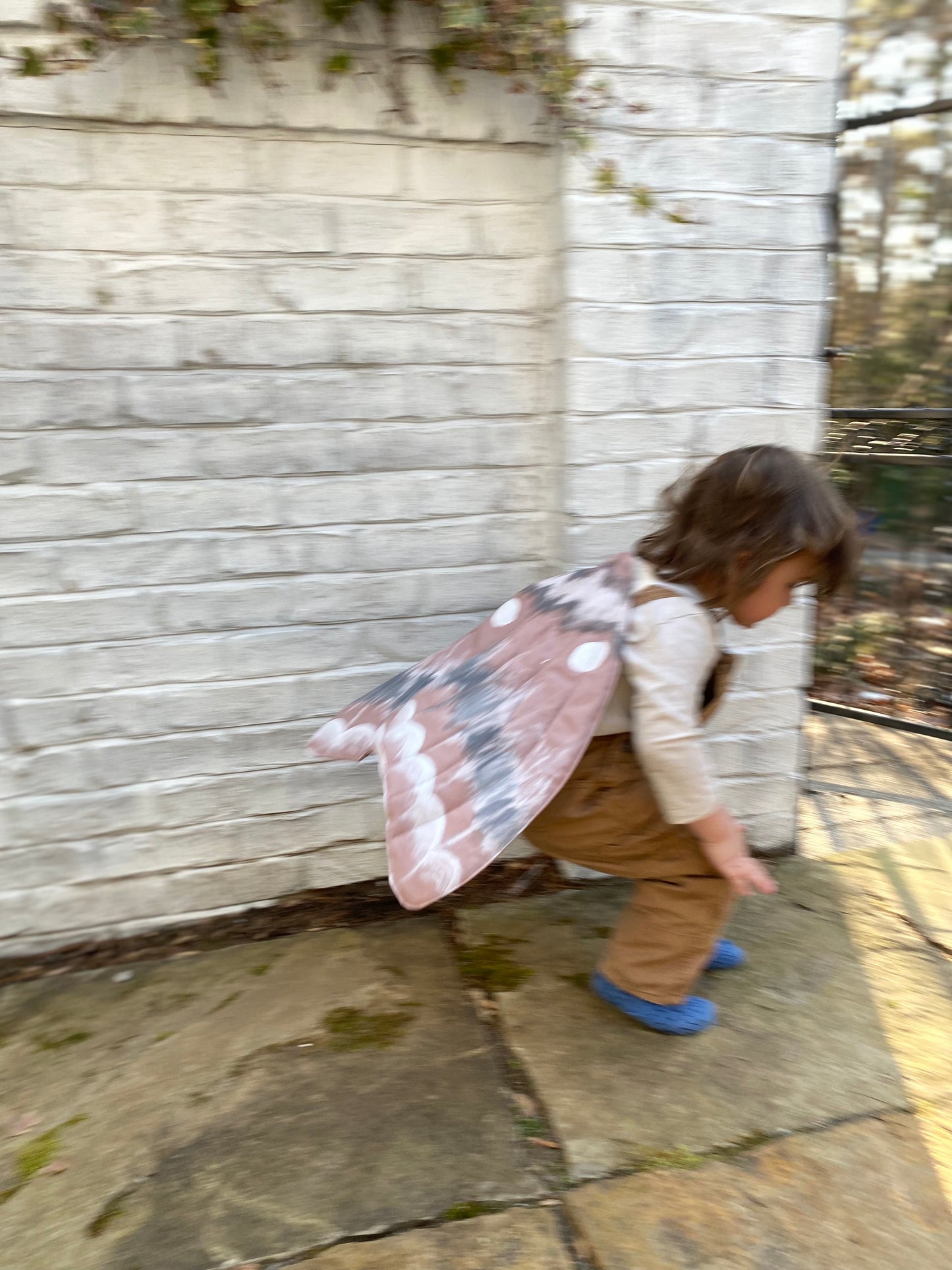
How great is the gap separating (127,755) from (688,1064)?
4.79ft

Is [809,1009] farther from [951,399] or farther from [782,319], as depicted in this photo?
[951,399]

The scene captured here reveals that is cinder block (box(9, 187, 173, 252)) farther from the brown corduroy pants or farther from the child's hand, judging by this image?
the child's hand

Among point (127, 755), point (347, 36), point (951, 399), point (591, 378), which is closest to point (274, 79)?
point (347, 36)

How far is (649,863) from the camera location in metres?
1.98

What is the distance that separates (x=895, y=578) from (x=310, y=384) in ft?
8.49

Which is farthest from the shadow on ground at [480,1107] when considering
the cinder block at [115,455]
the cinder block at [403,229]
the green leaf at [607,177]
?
the green leaf at [607,177]

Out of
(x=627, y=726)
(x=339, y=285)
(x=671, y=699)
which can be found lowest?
(x=627, y=726)

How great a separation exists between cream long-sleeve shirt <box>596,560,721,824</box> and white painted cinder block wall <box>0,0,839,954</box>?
2.01 feet

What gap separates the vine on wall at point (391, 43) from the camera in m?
1.87

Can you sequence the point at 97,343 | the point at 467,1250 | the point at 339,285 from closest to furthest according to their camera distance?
the point at 467,1250 → the point at 97,343 → the point at 339,285

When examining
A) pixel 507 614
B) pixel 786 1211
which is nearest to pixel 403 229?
pixel 507 614

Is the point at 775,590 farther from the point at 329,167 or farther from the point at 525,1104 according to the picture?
the point at 329,167

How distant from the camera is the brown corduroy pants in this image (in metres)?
1.96

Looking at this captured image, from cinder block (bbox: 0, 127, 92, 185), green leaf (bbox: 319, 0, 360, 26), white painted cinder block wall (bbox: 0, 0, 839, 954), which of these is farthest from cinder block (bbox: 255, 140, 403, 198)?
cinder block (bbox: 0, 127, 92, 185)
